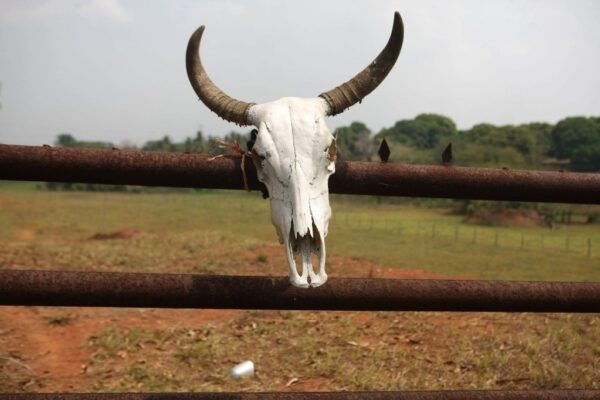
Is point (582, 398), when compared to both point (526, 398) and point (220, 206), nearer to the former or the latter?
point (526, 398)

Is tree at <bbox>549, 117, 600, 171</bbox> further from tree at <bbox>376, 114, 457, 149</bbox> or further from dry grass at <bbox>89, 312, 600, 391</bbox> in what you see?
dry grass at <bbox>89, 312, 600, 391</bbox>

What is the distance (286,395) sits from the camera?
247 centimetres

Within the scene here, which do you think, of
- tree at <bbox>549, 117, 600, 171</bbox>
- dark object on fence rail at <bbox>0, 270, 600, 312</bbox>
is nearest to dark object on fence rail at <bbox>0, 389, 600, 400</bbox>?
dark object on fence rail at <bbox>0, 270, 600, 312</bbox>

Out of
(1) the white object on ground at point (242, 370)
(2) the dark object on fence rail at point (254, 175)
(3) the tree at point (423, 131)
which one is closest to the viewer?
(2) the dark object on fence rail at point (254, 175)

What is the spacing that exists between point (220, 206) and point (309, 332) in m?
39.7

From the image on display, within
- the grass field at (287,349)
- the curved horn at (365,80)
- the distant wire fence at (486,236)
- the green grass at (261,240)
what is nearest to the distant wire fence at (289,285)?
the curved horn at (365,80)

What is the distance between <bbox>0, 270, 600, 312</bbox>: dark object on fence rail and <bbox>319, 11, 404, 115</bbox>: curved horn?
0.88m

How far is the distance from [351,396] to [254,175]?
121 centimetres

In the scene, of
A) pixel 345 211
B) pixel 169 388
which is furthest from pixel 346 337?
pixel 345 211

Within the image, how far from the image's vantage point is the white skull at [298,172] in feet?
6.91

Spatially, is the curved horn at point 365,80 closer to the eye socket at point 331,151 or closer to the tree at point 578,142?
the eye socket at point 331,151

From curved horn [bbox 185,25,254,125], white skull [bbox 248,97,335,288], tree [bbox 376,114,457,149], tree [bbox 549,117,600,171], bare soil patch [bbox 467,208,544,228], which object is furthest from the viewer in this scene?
tree [bbox 376,114,457,149]

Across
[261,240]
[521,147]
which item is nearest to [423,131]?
[521,147]

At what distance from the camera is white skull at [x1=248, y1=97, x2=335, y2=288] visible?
2.11m
